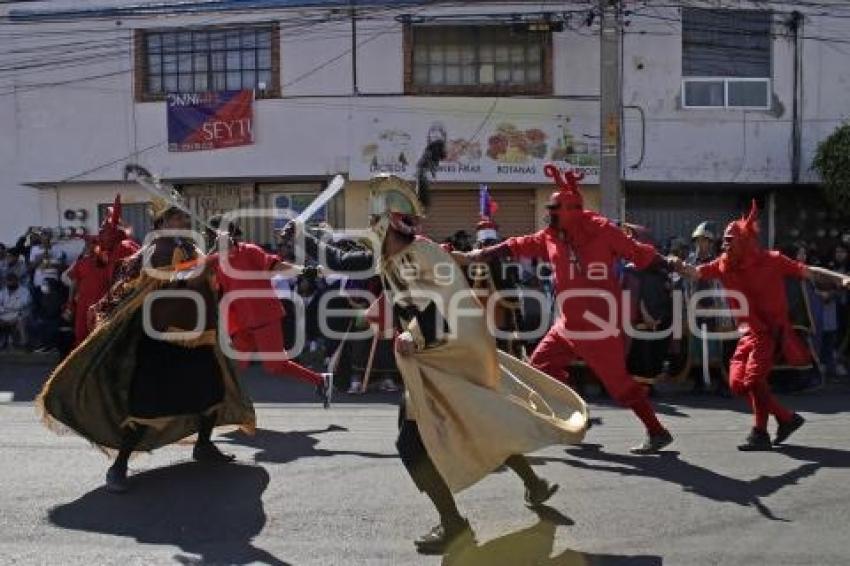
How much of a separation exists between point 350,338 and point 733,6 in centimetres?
1011

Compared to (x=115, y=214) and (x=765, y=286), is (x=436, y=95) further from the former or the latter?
(x=765, y=286)

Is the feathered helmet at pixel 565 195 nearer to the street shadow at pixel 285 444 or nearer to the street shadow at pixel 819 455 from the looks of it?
the street shadow at pixel 285 444

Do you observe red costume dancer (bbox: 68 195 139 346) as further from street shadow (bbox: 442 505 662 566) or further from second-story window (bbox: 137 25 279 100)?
second-story window (bbox: 137 25 279 100)

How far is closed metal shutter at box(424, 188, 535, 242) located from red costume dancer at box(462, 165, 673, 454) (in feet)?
34.9

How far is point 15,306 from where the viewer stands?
13703 mm

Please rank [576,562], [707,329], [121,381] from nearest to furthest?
[576,562], [121,381], [707,329]

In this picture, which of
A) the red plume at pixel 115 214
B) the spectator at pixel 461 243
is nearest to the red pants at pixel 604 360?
the red plume at pixel 115 214

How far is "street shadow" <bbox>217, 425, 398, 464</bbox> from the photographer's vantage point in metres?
7.18

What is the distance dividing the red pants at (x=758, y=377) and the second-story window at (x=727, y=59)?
1071 centimetres

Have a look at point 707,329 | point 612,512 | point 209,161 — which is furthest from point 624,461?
point 209,161

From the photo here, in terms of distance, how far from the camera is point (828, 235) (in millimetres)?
17859

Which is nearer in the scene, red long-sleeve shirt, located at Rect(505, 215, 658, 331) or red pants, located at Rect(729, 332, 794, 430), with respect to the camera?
red long-sleeve shirt, located at Rect(505, 215, 658, 331)

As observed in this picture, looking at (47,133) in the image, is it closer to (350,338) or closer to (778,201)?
(350,338)

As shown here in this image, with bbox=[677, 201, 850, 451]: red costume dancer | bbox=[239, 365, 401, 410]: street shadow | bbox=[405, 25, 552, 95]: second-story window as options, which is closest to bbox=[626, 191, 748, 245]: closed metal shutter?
bbox=[405, 25, 552, 95]: second-story window
